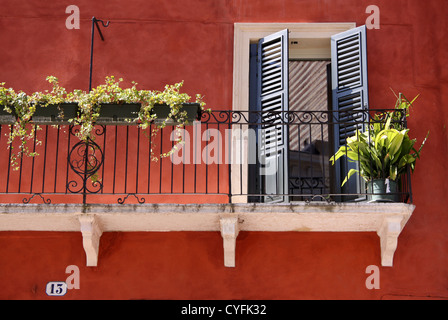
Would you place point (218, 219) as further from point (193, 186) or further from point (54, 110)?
point (54, 110)

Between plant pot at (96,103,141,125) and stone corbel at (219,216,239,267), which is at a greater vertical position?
plant pot at (96,103,141,125)

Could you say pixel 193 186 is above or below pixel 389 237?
above

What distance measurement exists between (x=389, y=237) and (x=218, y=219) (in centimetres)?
172

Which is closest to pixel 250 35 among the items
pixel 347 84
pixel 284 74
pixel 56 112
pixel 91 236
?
pixel 284 74

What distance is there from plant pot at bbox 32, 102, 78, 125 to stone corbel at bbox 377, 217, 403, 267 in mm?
3301

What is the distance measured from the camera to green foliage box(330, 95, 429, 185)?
→ 8016 mm

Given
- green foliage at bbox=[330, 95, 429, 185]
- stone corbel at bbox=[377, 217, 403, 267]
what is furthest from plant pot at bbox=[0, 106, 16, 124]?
stone corbel at bbox=[377, 217, 403, 267]

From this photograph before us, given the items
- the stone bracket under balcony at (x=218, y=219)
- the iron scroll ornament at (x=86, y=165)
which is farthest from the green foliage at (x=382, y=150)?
the iron scroll ornament at (x=86, y=165)

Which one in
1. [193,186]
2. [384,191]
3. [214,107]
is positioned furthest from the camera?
[214,107]

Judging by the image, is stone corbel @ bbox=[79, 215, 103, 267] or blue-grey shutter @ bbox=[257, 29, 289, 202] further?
blue-grey shutter @ bbox=[257, 29, 289, 202]

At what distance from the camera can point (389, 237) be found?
8.02 meters

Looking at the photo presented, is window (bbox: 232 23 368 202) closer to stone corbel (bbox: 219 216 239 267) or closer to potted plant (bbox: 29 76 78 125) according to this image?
stone corbel (bbox: 219 216 239 267)

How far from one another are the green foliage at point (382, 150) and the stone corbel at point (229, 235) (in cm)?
127

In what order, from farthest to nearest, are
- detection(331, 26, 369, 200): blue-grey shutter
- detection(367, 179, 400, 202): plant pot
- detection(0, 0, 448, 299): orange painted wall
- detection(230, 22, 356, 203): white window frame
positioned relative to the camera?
detection(230, 22, 356, 203): white window frame < detection(331, 26, 369, 200): blue-grey shutter < detection(0, 0, 448, 299): orange painted wall < detection(367, 179, 400, 202): plant pot
